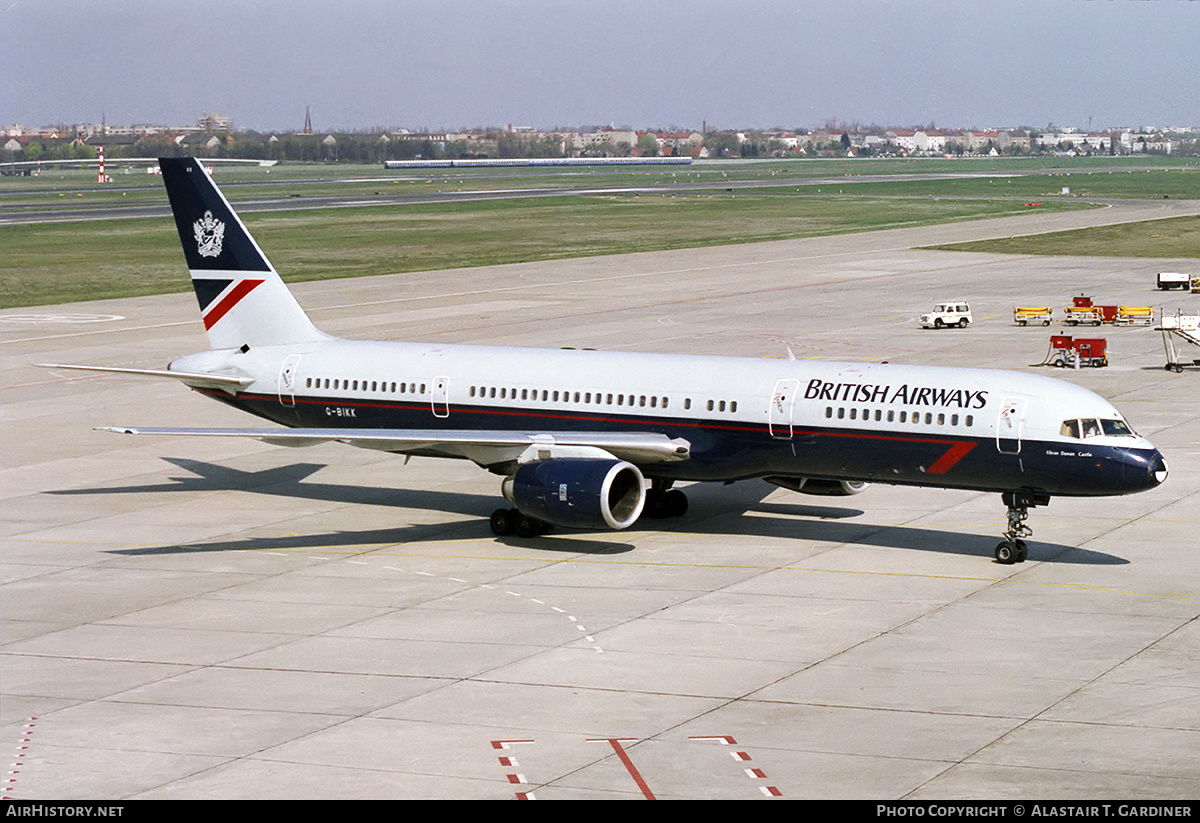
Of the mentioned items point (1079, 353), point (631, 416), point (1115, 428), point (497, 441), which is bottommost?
point (1079, 353)

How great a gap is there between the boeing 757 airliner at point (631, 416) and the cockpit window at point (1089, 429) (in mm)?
39

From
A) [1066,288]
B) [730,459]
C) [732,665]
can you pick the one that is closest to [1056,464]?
[730,459]

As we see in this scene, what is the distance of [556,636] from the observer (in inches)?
1126

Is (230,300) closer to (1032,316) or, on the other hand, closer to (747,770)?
(747,770)

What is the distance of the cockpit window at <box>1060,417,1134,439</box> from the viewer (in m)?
32.4

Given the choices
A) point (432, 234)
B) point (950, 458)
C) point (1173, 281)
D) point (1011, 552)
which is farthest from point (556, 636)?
point (432, 234)

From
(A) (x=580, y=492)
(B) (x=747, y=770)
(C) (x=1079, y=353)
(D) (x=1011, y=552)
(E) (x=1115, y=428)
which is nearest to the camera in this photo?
(B) (x=747, y=770)

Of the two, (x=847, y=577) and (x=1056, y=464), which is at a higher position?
(x=1056, y=464)

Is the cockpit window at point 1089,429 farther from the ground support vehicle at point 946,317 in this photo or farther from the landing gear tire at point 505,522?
the ground support vehicle at point 946,317

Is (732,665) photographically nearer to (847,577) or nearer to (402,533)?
(847,577)

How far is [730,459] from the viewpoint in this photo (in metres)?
36.1

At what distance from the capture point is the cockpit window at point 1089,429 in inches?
1277

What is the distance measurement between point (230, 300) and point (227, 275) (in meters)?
0.72
